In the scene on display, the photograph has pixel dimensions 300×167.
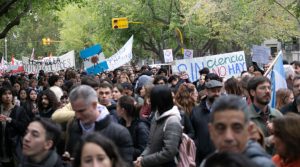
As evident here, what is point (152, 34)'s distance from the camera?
162 feet

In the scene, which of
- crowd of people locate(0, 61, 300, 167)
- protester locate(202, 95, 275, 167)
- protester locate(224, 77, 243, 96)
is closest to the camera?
protester locate(202, 95, 275, 167)

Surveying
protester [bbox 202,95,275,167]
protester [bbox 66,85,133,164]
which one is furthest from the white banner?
protester [bbox 202,95,275,167]

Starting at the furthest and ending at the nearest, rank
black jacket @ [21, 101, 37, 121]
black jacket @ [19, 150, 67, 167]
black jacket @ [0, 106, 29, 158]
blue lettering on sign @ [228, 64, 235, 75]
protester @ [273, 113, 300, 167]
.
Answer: blue lettering on sign @ [228, 64, 235, 75]
black jacket @ [21, 101, 37, 121]
black jacket @ [0, 106, 29, 158]
black jacket @ [19, 150, 67, 167]
protester @ [273, 113, 300, 167]

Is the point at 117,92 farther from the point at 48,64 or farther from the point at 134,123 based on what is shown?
the point at 48,64

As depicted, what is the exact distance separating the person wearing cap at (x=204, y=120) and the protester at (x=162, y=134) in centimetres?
117

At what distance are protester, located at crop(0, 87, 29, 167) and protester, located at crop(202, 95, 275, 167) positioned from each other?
611cm

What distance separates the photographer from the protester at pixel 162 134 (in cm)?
612

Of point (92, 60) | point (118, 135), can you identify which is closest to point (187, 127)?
point (118, 135)

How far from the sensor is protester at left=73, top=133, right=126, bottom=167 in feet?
13.3

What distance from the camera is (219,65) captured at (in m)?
16.7

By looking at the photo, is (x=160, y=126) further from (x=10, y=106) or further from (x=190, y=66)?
(x=190, y=66)

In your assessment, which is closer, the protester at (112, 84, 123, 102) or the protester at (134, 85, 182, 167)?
the protester at (134, 85, 182, 167)

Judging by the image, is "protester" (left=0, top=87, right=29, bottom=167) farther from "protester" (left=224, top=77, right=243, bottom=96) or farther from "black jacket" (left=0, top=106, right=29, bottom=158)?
"protester" (left=224, top=77, right=243, bottom=96)

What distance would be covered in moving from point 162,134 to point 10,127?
177 inches
